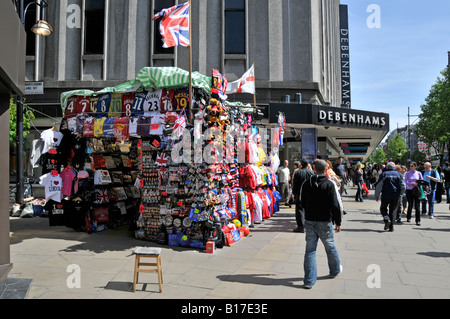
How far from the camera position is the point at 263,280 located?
219 inches

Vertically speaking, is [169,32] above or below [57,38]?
below

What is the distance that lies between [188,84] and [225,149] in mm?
1892

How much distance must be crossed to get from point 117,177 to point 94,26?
33.2 ft

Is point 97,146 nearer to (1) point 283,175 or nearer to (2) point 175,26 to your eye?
(2) point 175,26

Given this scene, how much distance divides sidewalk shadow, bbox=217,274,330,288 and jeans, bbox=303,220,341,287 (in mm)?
223

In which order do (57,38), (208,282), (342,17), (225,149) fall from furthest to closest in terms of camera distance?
(342,17), (57,38), (225,149), (208,282)

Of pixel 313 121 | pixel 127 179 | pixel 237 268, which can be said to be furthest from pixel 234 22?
pixel 237 268

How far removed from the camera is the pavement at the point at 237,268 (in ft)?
16.3

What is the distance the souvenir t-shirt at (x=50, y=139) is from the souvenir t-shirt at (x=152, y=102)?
2.65 metres

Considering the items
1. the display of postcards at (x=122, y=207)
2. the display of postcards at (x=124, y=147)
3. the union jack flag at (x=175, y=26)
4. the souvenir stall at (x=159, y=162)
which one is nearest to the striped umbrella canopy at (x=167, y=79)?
the souvenir stall at (x=159, y=162)

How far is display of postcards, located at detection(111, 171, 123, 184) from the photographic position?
10172 millimetres
